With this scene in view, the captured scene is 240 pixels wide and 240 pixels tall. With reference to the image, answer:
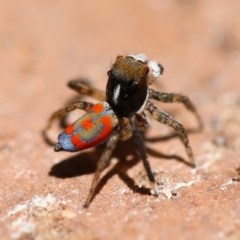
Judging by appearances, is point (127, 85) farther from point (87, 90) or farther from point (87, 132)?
point (87, 90)

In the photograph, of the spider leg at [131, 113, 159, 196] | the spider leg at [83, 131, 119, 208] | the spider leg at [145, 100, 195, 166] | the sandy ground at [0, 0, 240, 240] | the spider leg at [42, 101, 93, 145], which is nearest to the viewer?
the sandy ground at [0, 0, 240, 240]

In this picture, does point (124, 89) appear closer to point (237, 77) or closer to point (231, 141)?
point (231, 141)

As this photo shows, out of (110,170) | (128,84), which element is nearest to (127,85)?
(128,84)

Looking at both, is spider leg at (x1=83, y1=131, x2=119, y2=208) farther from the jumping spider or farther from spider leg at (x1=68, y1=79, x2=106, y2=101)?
spider leg at (x1=68, y1=79, x2=106, y2=101)

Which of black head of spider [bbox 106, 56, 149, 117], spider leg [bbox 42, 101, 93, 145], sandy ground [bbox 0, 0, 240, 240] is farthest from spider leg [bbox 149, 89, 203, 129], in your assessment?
spider leg [bbox 42, 101, 93, 145]

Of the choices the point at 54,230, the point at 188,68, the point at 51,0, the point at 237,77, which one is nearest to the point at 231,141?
the point at 237,77

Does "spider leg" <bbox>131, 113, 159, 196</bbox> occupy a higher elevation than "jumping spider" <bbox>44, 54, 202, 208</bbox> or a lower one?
lower

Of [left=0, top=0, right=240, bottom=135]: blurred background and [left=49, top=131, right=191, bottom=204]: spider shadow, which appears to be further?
[left=0, top=0, right=240, bottom=135]: blurred background
